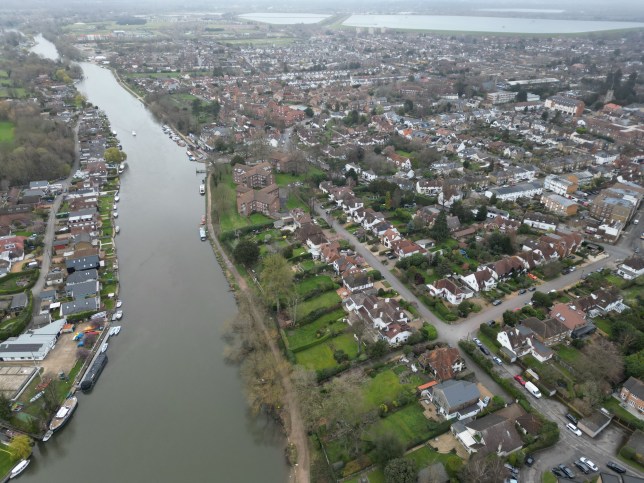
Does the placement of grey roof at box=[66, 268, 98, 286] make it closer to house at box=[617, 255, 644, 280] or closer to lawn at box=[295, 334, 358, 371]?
lawn at box=[295, 334, 358, 371]

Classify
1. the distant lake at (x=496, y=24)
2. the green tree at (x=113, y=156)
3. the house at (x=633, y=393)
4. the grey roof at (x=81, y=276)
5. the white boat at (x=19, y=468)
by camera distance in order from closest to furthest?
the white boat at (x=19, y=468), the house at (x=633, y=393), the grey roof at (x=81, y=276), the green tree at (x=113, y=156), the distant lake at (x=496, y=24)

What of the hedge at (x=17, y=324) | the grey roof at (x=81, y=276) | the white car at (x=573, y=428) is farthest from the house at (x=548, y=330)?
the hedge at (x=17, y=324)

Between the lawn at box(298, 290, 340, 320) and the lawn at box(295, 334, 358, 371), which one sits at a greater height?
the lawn at box(295, 334, 358, 371)

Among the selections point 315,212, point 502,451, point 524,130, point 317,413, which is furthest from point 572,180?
point 317,413

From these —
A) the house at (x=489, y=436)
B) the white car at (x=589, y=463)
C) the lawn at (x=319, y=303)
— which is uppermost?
the house at (x=489, y=436)

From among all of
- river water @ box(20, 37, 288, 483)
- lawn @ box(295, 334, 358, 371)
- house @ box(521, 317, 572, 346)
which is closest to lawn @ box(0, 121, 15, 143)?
river water @ box(20, 37, 288, 483)

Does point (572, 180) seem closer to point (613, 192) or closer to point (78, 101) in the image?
point (613, 192)

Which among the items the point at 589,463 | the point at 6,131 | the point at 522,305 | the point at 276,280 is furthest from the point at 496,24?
the point at 589,463

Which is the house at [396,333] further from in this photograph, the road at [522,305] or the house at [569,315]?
the house at [569,315]
